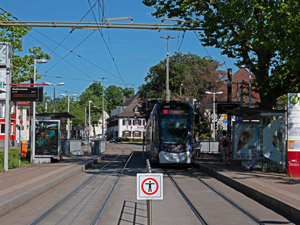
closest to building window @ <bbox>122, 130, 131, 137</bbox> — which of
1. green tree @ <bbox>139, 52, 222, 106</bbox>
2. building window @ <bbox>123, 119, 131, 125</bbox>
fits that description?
building window @ <bbox>123, 119, 131, 125</bbox>

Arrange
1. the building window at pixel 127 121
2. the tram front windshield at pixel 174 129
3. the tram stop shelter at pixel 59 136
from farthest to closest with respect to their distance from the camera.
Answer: the building window at pixel 127 121, the tram stop shelter at pixel 59 136, the tram front windshield at pixel 174 129

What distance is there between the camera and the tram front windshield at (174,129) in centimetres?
2400

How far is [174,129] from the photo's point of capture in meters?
24.2

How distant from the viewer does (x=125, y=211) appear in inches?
408

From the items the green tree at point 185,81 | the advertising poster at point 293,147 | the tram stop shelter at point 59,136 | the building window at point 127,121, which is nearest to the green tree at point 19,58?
the tram stop shelter at point 59,136

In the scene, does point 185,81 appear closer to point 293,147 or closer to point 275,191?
point 293,147

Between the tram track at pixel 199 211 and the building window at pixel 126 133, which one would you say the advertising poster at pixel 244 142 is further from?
the building window at pixel 126 133

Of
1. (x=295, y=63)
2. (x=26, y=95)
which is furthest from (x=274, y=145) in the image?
(x=26, y=95)

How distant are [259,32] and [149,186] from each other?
12867 millimetres

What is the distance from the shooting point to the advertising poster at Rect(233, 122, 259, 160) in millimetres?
22719

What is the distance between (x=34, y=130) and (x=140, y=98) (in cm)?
5049

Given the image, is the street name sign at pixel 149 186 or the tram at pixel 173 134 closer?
the street name sign at pixel 149 186

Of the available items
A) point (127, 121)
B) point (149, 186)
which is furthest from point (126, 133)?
point (149, 186)

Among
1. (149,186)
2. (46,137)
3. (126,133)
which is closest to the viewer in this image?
(149,186)
